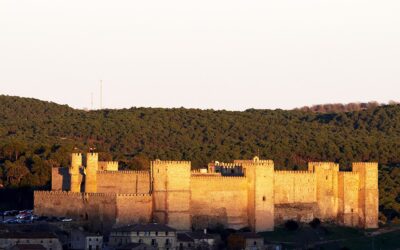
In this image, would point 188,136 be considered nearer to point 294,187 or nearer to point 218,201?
point 294,187

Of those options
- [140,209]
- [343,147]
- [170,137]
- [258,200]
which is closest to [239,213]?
[258,200]

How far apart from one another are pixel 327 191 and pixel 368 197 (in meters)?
2.08

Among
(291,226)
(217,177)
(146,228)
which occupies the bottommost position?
(291,226)

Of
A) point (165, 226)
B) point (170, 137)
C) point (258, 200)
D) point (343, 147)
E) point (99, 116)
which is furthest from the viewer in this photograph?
point (99, 116)

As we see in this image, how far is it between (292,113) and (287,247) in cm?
5385

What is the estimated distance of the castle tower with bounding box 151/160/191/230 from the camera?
6538 cm

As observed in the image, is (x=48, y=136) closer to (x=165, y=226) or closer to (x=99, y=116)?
(x=99, y=116)

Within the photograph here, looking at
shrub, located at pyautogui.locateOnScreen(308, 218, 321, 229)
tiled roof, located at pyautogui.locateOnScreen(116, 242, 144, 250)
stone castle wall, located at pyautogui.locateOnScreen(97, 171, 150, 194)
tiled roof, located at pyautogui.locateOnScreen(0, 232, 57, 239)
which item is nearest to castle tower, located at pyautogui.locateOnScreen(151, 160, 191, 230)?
stone castle wall, located at pyautogui.locateOnScreen(97, 171, 150, 194)

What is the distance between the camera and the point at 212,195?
67500 mm

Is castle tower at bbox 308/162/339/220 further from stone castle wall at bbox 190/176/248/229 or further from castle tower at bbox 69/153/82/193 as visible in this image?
castle tower at bbox 69/153/82/193

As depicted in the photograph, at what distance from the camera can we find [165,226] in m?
63.1

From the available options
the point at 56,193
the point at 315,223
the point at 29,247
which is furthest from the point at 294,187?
the point at 29,247

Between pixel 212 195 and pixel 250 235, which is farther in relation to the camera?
pixel 212 195

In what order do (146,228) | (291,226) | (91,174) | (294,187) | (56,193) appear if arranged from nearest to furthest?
(146,228)
(56,193)
(91,174)
(291,226)
(294,187)
